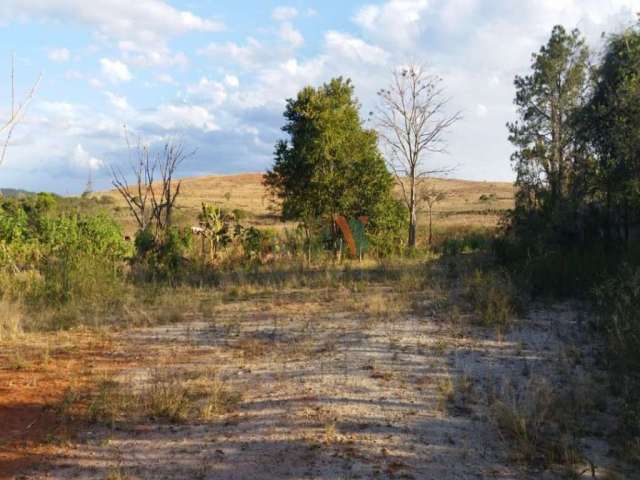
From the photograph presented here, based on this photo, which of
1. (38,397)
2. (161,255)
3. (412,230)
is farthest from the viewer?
(412,230)

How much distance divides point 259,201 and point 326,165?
42081 millimetres

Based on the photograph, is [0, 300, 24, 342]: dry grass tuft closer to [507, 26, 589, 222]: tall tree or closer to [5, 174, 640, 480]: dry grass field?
[5, 174, 640, 480]: dry grass field

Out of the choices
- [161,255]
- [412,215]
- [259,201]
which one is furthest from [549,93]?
[259,201]

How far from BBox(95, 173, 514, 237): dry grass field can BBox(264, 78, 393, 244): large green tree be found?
892 cm

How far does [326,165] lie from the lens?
59.8 feet

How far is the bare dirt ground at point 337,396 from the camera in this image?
4.53 metres

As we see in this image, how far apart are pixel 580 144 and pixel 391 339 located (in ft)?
22.1

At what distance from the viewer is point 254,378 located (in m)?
6.53

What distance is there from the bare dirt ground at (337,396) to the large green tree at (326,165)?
8964 millimetres

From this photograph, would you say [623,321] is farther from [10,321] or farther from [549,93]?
[549,93]

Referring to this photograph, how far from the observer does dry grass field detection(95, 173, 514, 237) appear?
39281mm

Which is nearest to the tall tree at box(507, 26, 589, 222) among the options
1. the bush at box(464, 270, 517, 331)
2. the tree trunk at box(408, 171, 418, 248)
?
the tree trunk at box(408, 171, 418, 248)

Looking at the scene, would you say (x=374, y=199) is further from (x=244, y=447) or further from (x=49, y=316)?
(x=244, y=447)

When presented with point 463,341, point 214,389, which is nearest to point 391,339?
point 463,341
